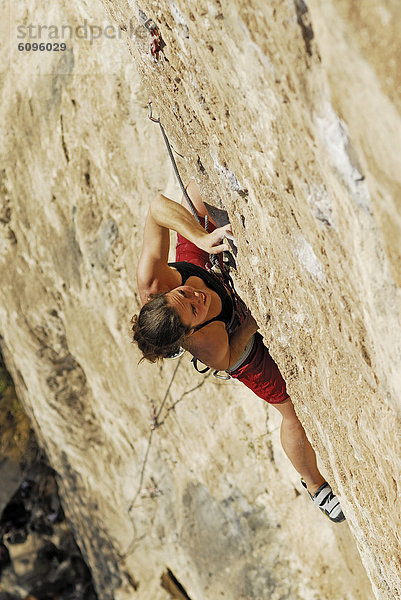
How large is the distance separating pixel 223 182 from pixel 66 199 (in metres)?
2.22

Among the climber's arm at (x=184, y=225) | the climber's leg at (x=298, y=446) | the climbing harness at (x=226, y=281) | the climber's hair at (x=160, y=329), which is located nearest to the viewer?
the climber's hair at (x=160, y=329)

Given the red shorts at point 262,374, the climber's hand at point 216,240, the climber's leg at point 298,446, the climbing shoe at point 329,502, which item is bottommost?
the climbing shoe at point 329,502

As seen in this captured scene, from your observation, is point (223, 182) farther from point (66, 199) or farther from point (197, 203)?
point (66, 199)

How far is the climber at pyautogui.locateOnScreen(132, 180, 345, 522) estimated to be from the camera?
1.98 m

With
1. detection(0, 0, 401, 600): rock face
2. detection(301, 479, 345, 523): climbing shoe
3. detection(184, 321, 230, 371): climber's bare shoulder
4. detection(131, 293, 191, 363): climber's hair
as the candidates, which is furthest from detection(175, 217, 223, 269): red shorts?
detection(301, 479, 345, 523): climbing shoe

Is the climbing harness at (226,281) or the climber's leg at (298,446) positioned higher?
the climbing harness at (226,281)

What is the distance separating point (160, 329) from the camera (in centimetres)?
192

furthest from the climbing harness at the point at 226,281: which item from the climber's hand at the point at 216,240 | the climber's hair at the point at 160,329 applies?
the climber's hair at the point at 160,329

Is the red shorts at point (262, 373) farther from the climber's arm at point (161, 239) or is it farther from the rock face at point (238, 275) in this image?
the climber's arm at point (161, 239)

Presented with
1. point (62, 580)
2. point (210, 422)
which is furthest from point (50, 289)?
point (62, 580)

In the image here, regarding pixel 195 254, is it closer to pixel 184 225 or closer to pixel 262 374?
pixel 184 225

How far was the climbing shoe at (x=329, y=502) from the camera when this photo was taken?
2438 mm

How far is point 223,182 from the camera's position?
185 cm

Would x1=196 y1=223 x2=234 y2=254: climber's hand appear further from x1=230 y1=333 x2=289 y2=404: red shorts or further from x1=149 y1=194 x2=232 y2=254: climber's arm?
x1=230 y1=333 x2=289 y2=404: red shorts
